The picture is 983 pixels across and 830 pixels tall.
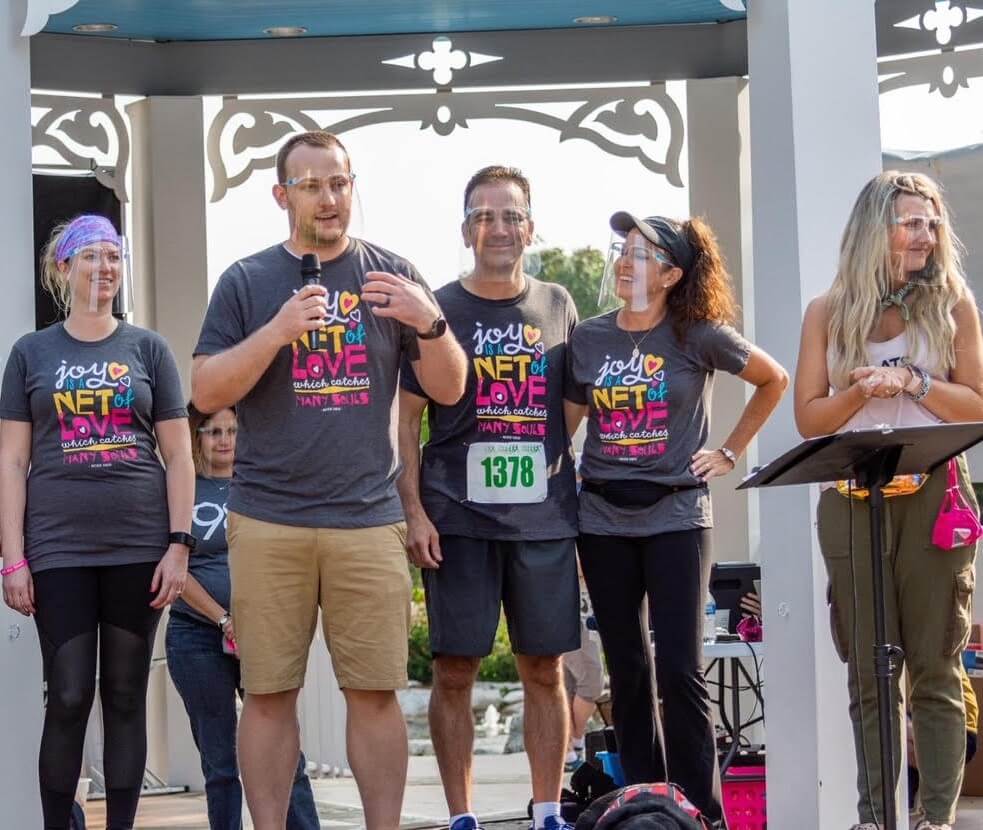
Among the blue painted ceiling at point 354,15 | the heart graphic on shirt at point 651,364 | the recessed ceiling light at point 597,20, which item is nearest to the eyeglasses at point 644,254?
the heart graphic on shirt at point 651,364

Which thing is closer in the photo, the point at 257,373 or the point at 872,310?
the point at 257,373

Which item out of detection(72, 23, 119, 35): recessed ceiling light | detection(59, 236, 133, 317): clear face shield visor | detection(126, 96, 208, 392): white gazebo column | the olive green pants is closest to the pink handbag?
the olive green pants

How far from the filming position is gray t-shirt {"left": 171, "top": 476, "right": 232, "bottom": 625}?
15.3 ft

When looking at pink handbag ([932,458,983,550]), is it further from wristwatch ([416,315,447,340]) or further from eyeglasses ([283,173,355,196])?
eyeglasses ([283,173,355,196])

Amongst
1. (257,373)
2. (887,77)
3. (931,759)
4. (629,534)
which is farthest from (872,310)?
(887,77)

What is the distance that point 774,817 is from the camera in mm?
4742

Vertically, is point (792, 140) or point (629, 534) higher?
point (792, 140)

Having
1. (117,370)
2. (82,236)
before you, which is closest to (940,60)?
(82,236)

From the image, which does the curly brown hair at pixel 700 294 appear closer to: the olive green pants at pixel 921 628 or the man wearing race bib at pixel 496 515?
the man wearing race bib at pixel 496 515

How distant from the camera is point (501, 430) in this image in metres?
4.43

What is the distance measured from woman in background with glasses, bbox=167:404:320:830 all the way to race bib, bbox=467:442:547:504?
789mm

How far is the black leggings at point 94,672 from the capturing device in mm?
4246

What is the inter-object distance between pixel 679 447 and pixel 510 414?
46cm

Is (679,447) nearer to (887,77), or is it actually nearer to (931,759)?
(931,759)
